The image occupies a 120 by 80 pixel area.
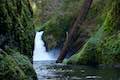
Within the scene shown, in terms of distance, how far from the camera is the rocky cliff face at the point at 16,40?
7605 mm

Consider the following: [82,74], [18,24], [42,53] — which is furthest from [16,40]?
[42,53]

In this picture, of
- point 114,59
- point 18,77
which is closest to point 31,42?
point 18,77

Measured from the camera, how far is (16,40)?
10711mm

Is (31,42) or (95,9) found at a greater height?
(95,9)

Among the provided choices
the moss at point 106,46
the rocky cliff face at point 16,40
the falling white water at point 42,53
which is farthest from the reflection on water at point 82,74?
the falling white water at point 42,53

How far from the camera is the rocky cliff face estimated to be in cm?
761

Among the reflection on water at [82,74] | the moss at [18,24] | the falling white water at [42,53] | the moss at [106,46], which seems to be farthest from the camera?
the falling white water at [42,53]

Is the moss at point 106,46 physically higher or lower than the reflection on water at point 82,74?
Result: higher

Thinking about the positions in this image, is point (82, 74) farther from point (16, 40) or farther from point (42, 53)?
point (42, 53)

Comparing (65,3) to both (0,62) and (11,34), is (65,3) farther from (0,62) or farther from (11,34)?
(0,62)

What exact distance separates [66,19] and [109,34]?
15200mm

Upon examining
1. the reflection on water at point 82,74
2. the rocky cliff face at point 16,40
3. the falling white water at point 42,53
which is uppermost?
the falling white water at point 42,53

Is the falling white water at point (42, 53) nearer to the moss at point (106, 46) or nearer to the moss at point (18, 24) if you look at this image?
the moss at point (106, 46)

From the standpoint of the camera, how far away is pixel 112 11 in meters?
24.0
